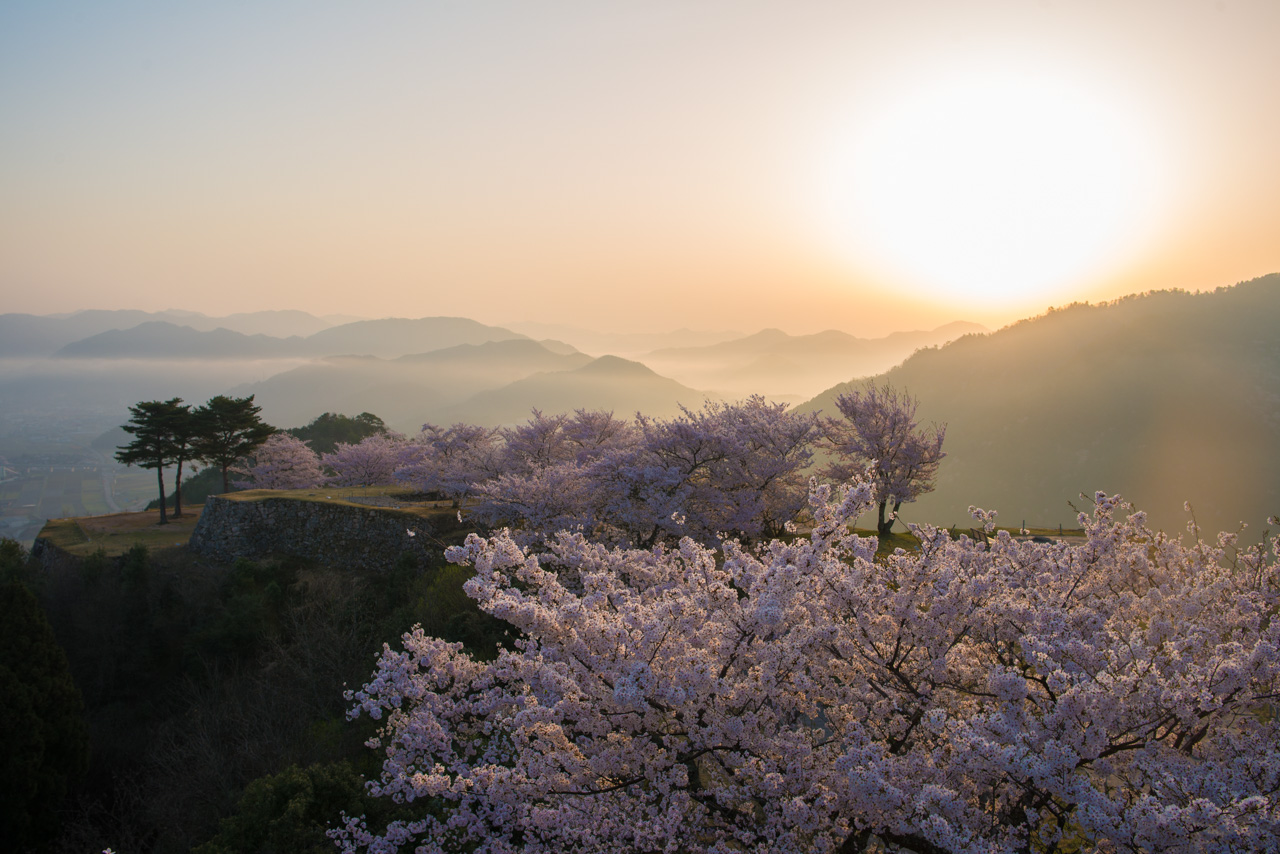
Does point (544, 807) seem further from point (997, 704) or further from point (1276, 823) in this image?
point (1276, 823)

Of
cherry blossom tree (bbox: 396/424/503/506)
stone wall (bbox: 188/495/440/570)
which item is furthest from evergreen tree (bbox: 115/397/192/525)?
cherry blossom tree (bbox: 396/424/503/506)

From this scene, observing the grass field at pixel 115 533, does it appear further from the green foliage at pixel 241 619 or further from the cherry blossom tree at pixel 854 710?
the cherry blossom tree at pixel 854 710

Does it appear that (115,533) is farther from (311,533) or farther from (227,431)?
(311,533)

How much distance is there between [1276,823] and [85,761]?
2172 centimetres

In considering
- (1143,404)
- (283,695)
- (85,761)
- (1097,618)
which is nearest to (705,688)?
(1097,618)

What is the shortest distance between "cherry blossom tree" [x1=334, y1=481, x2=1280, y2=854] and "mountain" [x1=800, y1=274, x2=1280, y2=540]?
165 ft

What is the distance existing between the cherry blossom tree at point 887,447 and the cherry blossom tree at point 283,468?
93.2 feet

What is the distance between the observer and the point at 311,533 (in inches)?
928

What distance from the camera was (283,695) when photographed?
53.5 ft

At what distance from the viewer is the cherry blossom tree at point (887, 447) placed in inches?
805

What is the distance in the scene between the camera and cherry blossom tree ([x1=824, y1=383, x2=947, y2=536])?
2045 cm

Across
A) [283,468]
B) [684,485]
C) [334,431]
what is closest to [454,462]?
[684,485]

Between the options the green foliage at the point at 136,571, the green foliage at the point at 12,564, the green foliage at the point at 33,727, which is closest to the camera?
the green foliage at the point at 33,727

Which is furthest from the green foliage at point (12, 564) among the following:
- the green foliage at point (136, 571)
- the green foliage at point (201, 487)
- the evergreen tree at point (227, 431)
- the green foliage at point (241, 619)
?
the green foliage at point (201, 487)
